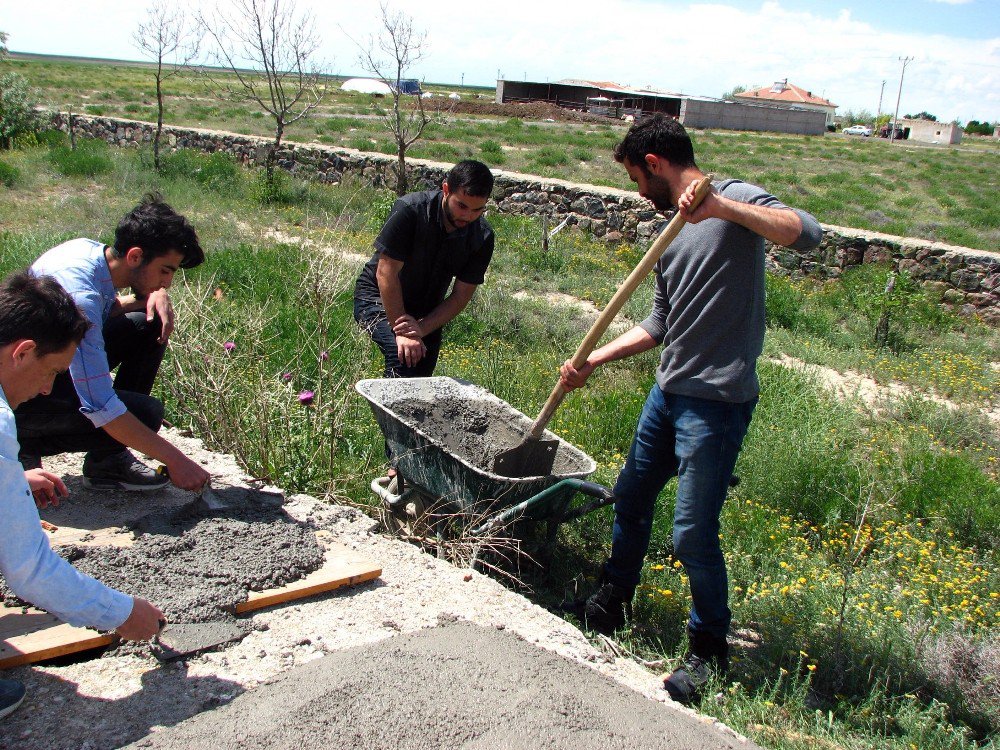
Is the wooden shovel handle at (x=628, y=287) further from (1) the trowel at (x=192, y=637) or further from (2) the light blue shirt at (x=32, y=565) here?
(2) the light blue shirt at (x=32, y=565)

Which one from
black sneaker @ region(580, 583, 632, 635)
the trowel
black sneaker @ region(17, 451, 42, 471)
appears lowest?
black sneaker @ region(580, 583, 632, 635)

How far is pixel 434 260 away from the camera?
436cm

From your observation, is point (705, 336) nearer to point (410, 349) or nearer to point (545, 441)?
point (545, 441)

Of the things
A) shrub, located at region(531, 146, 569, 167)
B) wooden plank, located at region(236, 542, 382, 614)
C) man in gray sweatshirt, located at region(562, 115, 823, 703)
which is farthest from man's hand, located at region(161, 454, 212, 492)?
shrub, located at region(531, 146, 569, 167)

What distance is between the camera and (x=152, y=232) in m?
3.32

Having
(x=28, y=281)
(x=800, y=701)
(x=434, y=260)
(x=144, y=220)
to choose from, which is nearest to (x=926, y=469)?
(x=800, y=701)

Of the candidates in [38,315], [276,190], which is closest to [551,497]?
[38,315]

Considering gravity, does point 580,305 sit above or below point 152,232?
below

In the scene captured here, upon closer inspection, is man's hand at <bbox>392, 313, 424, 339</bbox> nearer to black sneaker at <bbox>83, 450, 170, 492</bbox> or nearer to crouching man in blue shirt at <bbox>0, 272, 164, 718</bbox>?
black sneaker at <bbox>83, 450, 170, 492</bbox>

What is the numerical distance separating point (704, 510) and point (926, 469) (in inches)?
128

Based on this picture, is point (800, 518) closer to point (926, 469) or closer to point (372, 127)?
point (926, 469)

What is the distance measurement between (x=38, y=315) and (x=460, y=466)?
6.33 ft

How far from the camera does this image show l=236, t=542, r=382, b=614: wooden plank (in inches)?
113

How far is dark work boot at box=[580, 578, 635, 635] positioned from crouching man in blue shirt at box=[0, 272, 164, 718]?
1.87 meters
